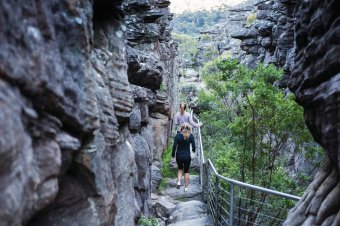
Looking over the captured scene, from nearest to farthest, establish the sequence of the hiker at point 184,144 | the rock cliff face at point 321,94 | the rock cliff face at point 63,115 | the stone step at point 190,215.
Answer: the rock cliff face at point 63,115
the rock cliff face at point 321,94
the stone step at point 190,215
the hiker at point 184,144

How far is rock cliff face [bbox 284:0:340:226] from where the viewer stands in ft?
14.5

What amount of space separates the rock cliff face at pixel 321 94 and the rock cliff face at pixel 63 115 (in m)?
2.62

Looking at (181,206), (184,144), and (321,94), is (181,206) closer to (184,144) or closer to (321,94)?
(184,144)

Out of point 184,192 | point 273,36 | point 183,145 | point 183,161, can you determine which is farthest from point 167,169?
point 273,36

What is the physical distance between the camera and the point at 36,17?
126 inches

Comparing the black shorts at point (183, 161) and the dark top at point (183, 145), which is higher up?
the dark top at point (183, 145)

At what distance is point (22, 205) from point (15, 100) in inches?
32.0

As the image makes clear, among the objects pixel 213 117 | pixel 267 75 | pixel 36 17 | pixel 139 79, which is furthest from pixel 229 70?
pixel 36 17

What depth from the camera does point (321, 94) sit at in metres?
4.66

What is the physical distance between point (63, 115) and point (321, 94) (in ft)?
10.0

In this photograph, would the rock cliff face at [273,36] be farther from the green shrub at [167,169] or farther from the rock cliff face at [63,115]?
the rock cliff face at [63,115]

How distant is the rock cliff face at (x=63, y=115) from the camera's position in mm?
2746

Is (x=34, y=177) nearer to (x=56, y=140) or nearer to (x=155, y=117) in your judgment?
(x=56, y=140)

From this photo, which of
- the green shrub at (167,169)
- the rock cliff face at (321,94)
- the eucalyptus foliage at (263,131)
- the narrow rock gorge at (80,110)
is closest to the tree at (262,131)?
the eucalyptus foliage at (263,131)
